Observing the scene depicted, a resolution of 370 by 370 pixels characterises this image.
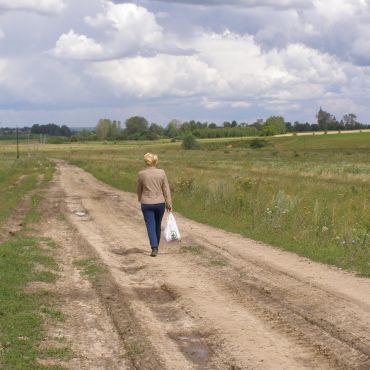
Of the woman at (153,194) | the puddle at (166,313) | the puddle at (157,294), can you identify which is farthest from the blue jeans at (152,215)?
the puddle at (166,313)

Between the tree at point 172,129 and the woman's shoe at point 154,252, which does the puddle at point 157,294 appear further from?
the tree at point 172,129

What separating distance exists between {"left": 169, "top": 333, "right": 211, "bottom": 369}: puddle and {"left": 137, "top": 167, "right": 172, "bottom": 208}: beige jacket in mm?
5174

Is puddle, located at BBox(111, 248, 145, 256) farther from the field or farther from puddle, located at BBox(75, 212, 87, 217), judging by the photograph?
puddle, located at BBox(75, 212, 87, 217)

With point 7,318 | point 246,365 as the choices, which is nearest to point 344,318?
point 246,365

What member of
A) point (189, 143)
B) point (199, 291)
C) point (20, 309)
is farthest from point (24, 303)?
point (189, 143)

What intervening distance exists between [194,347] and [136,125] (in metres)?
184

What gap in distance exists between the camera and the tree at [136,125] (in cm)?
18650

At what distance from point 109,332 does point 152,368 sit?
1293 millimetres

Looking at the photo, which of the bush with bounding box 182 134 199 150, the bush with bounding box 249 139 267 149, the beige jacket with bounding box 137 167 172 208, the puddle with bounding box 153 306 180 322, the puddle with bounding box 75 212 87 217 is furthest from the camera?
the bush with bounding box 182 134 199 150

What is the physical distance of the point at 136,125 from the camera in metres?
188

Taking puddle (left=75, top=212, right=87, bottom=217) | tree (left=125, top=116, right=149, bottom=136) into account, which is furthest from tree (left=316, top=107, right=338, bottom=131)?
puddle (left=75, top=212, right=87, bottom=217)

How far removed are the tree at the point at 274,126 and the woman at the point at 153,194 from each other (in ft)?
502

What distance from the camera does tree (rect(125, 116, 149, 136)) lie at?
18650 cm

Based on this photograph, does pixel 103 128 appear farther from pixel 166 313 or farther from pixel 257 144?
pixel 166 313
